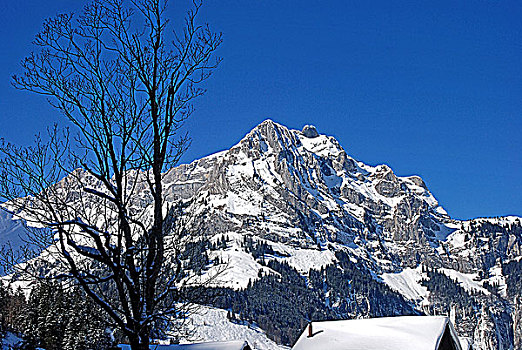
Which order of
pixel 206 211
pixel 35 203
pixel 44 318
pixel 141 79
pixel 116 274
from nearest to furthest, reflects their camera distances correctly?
pixel 116 274
pixel 35 203
pixel 141 79
pixel 206 211
pixel 44 318

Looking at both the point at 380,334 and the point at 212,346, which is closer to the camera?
the point at 212,346

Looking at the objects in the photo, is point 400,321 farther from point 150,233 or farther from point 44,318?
point 44,318

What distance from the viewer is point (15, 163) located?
45.1ft

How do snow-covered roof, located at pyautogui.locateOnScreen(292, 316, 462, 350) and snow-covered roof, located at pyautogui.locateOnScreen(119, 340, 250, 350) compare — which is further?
snow-covered roof, located at pyautogui.locateOnScreen(292, 316, 462, 350)

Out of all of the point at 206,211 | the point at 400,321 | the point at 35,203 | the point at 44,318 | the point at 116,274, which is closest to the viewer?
the point at 116,274

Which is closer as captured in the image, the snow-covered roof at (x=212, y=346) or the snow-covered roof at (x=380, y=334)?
the snow-covered roof at (x=212, y=346)

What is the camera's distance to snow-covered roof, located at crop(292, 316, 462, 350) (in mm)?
17797

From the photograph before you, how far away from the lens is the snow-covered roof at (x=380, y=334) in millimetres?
17797

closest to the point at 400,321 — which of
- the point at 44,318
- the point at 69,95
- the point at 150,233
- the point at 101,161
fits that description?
the point at 150,233

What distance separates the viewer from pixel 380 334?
61.2 ft

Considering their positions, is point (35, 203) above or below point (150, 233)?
above

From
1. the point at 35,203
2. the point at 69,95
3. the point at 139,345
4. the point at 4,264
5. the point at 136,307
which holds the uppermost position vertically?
the point at 69,95

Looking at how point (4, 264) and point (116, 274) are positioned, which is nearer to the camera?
point (116, 274)

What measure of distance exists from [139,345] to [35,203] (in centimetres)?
396
